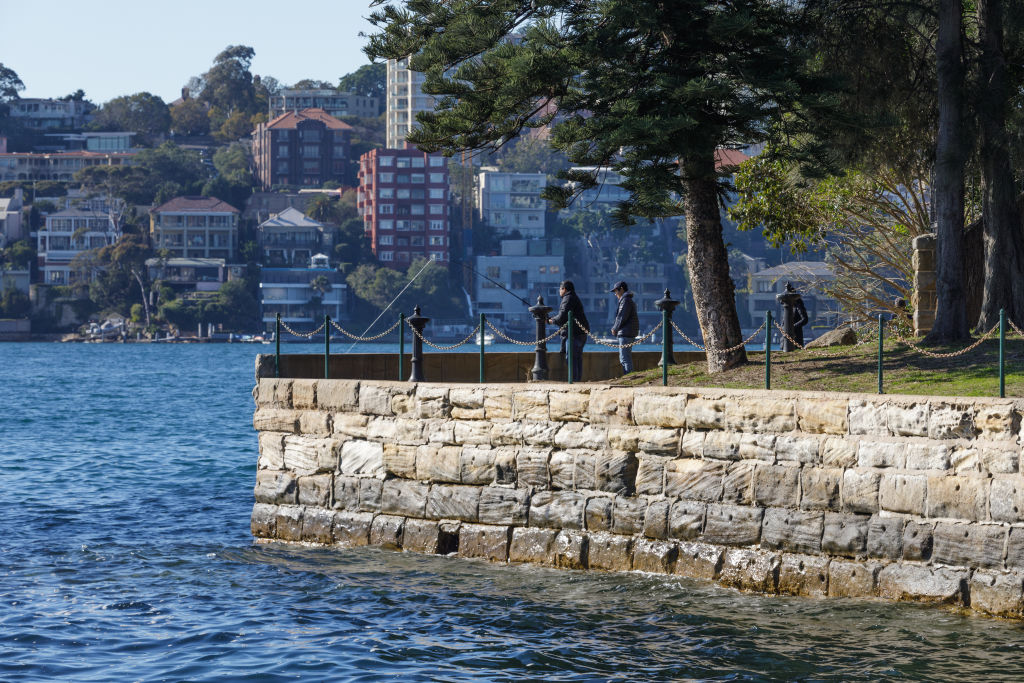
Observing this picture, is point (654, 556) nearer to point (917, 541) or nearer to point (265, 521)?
point (917, 541)

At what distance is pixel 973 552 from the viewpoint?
459 inches

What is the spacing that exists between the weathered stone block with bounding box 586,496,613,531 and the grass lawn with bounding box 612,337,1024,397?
2283 mm

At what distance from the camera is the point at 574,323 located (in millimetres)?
16281

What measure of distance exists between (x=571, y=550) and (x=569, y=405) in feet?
5.09


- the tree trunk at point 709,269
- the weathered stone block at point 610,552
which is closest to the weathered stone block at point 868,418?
the weathered stone block at point 610,552

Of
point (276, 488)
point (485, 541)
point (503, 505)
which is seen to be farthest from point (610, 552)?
point (276, 488)

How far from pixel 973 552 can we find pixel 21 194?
16500cm

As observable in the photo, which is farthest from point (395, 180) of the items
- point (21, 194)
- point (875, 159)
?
point (875, 159)

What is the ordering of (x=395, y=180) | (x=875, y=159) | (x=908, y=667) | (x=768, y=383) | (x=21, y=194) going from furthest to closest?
(x=21, y=194), (x=395, y=180), (x=875, y=159), (x=768, y=383), (x=908, y=667)

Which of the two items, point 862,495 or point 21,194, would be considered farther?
point 21,194

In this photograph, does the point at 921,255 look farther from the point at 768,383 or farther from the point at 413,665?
the point at 413,665

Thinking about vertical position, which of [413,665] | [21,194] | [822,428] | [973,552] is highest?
[21,194]

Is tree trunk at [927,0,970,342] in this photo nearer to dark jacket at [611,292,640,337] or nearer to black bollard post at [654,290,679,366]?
black bollard post at [654,290,679,366]

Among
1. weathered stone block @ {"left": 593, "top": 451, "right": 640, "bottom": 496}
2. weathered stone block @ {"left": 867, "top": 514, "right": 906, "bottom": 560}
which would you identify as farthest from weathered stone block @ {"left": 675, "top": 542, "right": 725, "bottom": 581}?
weathered stone block @ {"left": 867, "top": 514, "right": 906, "bottom": 560}
